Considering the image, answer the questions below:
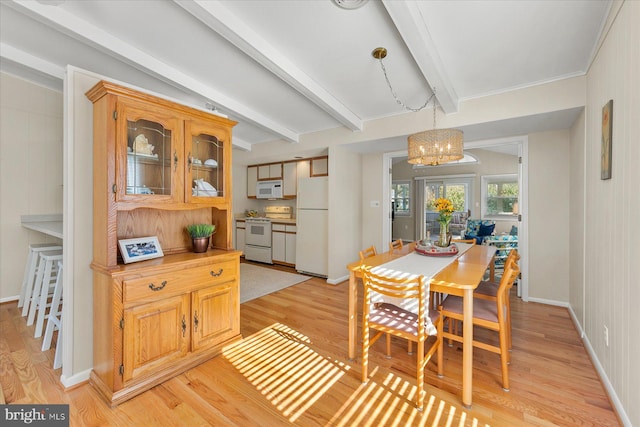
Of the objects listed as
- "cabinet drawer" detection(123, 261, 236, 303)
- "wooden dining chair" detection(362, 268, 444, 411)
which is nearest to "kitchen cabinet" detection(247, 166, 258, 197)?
"cabinet drawer" detection(123, 261, 236, 303)

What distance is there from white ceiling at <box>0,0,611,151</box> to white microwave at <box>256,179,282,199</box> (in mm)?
2573

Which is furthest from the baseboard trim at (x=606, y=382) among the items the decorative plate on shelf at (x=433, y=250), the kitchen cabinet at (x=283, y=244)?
the kitchen cabinet at (x=283, y=244)

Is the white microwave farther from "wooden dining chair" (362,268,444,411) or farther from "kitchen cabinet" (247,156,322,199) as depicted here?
"wooden dining chair" (362,268,444,411)

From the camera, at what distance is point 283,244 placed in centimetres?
558

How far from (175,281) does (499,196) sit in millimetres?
8081

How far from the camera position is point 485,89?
298 cm

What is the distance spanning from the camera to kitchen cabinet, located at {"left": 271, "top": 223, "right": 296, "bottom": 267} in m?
5.45

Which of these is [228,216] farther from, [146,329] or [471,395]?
[471,395]

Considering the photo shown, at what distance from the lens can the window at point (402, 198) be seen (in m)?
8.85

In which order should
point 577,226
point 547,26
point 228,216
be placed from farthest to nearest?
point 577,226, point 228,216, point 547,26

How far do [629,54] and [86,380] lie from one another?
393 centimetres

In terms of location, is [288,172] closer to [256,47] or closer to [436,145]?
[256,47]

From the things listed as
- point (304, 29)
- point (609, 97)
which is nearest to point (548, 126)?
point (609, 97)

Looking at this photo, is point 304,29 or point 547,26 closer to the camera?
point 547,26
